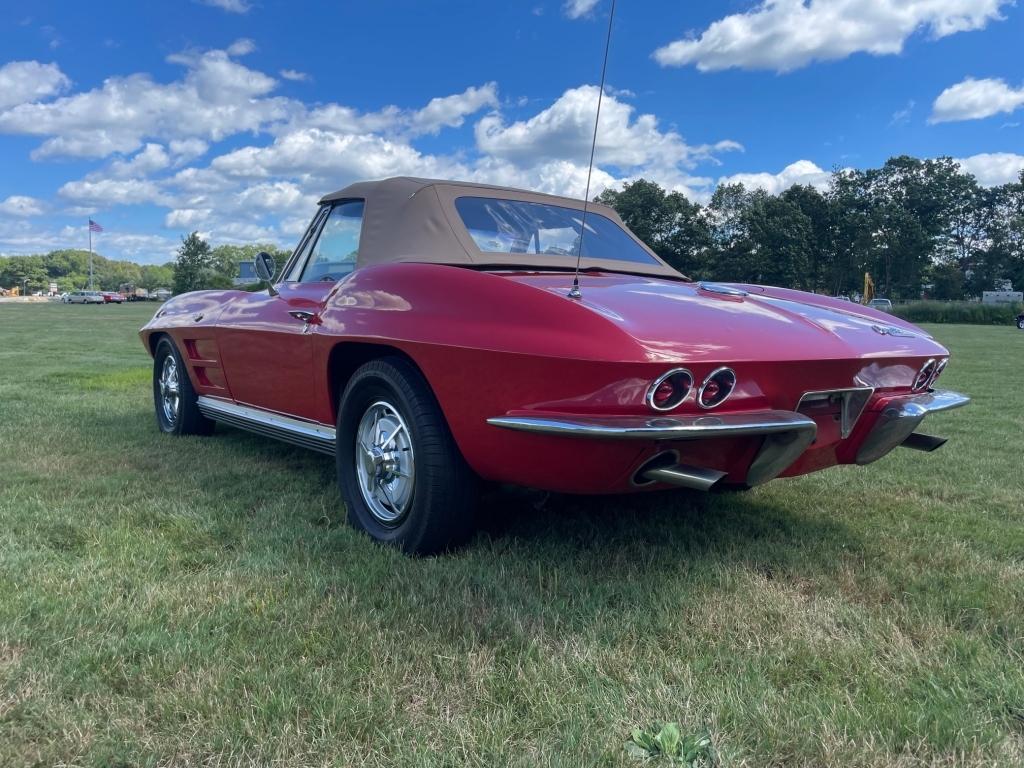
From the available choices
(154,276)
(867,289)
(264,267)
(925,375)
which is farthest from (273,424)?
(154,276)

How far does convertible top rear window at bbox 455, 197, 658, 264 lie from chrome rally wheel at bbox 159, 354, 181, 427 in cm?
263

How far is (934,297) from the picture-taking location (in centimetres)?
7075

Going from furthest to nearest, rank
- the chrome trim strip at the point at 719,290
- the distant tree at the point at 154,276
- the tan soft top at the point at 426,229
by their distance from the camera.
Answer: the distant tree at the point at 154,276 → the tan soft top at the point at 426,229 → the chrome trim strip at the point at 719,290

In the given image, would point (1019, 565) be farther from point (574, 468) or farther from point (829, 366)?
point (574, 468)

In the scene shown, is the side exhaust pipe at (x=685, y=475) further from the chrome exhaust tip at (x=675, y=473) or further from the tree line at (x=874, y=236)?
the tree line at (x=874, y=236)

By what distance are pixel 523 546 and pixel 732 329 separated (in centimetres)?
113

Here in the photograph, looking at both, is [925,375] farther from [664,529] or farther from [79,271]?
[79,271]

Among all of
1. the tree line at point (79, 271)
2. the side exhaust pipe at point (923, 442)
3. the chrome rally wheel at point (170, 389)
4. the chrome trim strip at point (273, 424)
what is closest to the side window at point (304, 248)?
the chrome trim strip at point (273, 424)

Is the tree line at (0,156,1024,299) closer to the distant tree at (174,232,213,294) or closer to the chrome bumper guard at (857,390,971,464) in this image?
the distant tree at (174,232,213,294)

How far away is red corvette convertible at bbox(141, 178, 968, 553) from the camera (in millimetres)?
2264

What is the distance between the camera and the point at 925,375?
302cm

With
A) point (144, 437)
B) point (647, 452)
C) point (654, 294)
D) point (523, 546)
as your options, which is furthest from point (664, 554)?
point (144, 437)

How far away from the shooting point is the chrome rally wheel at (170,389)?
5.18 metres

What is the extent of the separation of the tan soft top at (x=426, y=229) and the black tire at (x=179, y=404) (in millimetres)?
1942
